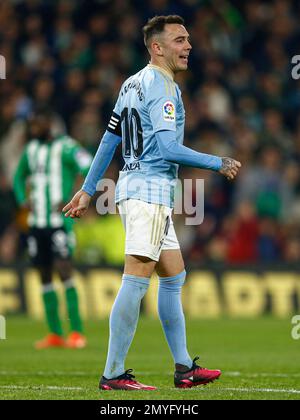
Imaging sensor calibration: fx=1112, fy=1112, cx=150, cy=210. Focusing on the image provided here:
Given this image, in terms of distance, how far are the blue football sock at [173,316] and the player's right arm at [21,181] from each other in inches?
191

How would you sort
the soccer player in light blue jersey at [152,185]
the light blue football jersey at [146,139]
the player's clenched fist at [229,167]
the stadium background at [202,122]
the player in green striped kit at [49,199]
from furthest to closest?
the stadium background at [202,122]
the player in green striped kit at [49,199]
the light blue football jersey at [146,139]
the soccer player in light blue jersey at [152,185]
the player's clenched fist at [229,167]

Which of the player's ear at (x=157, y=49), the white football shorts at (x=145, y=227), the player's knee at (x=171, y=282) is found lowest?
the player's knee at (x=171, y=282)

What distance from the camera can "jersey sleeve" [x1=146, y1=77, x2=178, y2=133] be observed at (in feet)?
21.6

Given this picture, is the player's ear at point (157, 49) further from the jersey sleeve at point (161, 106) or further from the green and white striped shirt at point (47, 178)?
the green and white striped shirt at point (47, 178)

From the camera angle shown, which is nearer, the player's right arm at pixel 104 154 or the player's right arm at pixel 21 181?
the player's right arm at pixel 104 154

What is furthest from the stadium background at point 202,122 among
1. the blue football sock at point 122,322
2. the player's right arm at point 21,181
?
the blue football sock at point 122,322

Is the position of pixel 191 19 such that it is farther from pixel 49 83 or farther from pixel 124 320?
pixel 124 320

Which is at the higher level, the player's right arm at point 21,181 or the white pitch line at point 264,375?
the player's right arm at point 21,181

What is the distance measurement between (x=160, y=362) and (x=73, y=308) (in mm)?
2099

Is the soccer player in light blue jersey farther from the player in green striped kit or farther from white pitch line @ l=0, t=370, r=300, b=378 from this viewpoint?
the player in green striped kit

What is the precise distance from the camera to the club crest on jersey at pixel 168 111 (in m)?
6.58

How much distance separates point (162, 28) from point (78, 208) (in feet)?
4.03

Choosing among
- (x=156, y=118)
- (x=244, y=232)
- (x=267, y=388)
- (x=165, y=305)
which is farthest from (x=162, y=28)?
(x=244, y=232)

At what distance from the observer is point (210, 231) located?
1620 cm
